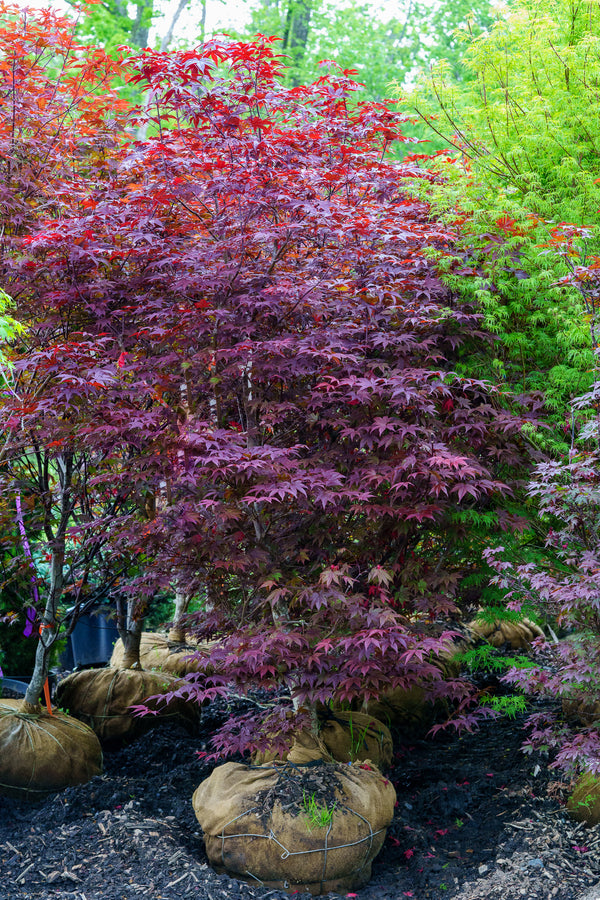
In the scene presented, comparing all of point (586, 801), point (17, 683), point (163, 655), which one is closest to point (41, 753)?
point (17, 683)

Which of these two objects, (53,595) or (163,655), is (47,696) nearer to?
(53,595)

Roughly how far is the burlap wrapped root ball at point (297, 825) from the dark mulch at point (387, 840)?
3.5 inches

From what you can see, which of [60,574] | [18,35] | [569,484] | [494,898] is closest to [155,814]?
[60,574]

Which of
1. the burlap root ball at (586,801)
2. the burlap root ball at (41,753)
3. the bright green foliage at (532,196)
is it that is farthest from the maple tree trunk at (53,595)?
the burlap root ball at (586,801)

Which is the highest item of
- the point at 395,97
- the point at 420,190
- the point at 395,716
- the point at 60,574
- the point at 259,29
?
the point at 259,29

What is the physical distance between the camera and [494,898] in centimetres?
311

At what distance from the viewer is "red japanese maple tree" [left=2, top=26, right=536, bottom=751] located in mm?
3363

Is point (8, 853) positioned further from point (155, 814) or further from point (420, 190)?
point (420, 190)

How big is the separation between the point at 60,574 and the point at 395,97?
3.73 meters

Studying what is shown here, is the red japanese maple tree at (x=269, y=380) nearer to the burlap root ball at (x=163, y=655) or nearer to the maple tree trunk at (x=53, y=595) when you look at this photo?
the maple tree trunk at (x=53, y=595)

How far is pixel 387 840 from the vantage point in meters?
3.75

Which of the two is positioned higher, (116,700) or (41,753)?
(41,753)

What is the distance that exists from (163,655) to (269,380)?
2590 mm

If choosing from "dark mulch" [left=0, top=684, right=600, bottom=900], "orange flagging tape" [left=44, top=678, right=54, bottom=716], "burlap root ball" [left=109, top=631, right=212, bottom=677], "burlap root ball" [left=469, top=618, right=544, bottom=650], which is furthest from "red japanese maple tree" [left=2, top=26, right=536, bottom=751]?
Result: "burlap root ball" [left=469, top=618, right=544, bottom=650]
